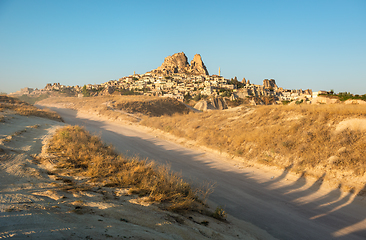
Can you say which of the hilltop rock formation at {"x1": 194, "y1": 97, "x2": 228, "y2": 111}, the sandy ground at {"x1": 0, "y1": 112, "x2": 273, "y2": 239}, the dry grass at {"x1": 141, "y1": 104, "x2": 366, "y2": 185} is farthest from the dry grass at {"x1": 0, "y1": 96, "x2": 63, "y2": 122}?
the hilltop rock formation at {"x1": 194, "y1": 97, "x2": 228, "y2": 111}

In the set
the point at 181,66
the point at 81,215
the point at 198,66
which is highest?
the point at 198,66

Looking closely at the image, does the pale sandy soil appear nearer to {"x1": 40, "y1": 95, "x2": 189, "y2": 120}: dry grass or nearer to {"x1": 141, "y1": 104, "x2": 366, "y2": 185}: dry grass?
{"x1": 141, "y1": 104, "x2": 366, "y2": 185}: dry grass

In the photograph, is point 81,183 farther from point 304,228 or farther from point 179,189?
point 304,228

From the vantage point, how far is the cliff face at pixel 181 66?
18351 centimetres

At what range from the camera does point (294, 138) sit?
1049 cm

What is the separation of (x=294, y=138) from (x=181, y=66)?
629ft

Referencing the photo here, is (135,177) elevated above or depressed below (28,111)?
below

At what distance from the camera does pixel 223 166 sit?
10602 mm

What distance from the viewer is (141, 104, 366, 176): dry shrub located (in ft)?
28.0

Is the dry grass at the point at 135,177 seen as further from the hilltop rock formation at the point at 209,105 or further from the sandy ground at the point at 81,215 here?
the hilltop rock formation at the point at 209,105

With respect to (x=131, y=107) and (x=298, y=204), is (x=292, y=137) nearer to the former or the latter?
(x=298, y=204)

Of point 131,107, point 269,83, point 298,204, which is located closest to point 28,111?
point 131,107

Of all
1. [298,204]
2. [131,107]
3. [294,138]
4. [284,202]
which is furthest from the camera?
[131,107]

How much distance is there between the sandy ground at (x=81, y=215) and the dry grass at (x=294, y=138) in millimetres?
5588
